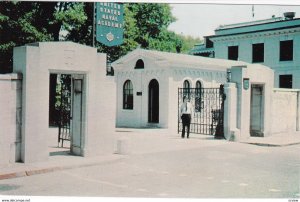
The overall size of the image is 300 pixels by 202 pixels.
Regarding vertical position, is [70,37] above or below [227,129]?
above

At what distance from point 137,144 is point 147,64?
747 cm

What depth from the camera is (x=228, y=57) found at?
29547 millimetres

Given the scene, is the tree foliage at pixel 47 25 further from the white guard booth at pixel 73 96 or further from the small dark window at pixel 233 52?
the white guard booth at pixel 73 96

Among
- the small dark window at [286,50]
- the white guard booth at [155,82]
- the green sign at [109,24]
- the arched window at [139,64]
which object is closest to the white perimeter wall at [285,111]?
the white guard booth at [155,82]

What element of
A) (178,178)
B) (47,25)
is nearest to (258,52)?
(47,25)

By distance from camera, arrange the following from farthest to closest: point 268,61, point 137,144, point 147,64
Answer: point 268,61, point 147,64, point 137,144

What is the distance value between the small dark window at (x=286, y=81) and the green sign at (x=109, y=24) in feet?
49.8

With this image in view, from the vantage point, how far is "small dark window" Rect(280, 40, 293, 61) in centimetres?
2573

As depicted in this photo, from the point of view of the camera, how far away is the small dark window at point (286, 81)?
1017 inches

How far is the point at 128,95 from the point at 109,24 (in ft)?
22.5

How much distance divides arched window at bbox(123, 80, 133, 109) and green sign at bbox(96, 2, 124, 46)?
6.15m

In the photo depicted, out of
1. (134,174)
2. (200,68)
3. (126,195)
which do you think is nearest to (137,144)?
(134,174)

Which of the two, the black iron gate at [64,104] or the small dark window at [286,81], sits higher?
the small dark window at [286,81]

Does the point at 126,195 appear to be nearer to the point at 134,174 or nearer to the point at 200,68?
the point at 134,174
